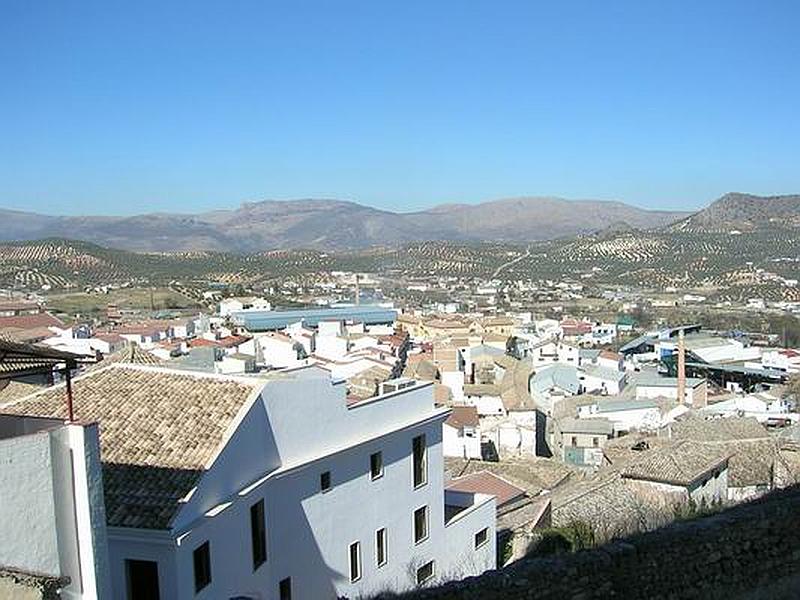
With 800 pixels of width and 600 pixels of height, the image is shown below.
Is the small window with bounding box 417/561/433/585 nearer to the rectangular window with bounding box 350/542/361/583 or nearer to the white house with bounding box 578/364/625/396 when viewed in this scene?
the rectangular window with bounding box 350/542/361/583

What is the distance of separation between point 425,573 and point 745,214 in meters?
147

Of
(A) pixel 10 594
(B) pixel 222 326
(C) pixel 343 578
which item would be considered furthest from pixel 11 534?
(B) pixel 222 326

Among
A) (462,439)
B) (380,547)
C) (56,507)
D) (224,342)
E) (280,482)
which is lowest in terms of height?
(462,439)

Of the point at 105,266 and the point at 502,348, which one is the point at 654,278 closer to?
the point at 502,348

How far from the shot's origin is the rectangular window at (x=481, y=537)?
14523 mm

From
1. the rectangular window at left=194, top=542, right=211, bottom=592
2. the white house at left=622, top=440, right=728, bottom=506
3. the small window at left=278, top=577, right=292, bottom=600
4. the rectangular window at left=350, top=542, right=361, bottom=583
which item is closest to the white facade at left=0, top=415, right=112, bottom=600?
the rectangular window at left=194, top=542, right=211, bottom=592

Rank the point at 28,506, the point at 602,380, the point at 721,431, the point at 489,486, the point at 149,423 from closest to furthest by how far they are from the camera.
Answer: the point at 28,506 < the point at 149,423 < the point at 489,486 < the point at 721,431 < the point at 602,380

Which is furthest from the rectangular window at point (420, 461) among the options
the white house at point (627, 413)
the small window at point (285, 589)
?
the white house at point (627, 413)

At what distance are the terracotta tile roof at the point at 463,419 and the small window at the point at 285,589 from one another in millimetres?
22775

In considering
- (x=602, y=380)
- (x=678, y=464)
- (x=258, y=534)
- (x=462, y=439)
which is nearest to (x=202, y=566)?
(x=258, y=534)

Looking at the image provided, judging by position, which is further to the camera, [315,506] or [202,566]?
[315,506]

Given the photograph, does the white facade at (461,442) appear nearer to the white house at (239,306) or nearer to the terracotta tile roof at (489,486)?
the terracotta tile roof at (489,486)

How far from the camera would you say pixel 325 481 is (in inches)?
441

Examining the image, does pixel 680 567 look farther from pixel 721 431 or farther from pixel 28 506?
pixel 721 431
